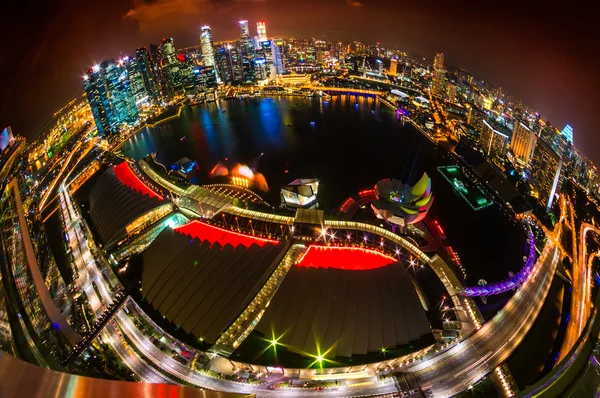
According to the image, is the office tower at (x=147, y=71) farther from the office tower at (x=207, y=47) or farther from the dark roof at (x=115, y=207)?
the dark roof at (x=115, y=207)

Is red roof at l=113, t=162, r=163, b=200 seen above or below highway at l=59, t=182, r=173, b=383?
above

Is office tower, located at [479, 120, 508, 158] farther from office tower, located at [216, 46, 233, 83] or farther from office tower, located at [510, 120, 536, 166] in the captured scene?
office tower, located at [216, 46, 233, 83]

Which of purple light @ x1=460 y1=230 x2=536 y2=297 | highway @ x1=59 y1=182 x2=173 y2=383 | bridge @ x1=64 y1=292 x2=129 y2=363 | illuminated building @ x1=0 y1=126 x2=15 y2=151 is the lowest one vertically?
highway @ x1=59 y1=182 x2=173 y2=383

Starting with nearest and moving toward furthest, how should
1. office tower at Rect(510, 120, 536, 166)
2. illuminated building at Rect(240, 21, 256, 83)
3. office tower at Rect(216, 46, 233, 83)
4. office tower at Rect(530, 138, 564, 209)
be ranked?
office tower at Rect(530, 138, 564, 209) < office tower at Rect(510, 120, 536, 166) < illuminated building at Rect(240, 21, 256, 83) < office tower at Rect(216, 46, 233, 83)

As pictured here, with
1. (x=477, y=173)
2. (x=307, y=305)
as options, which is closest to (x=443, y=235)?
(x=477, y=173)

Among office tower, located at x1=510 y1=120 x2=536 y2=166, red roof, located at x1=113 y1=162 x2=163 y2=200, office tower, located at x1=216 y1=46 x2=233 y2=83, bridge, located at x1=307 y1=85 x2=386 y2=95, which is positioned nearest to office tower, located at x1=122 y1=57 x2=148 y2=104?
office tower, located at x1=216 y1=46 x2=233 y2=83

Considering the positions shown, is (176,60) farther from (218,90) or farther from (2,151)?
(2,151)
